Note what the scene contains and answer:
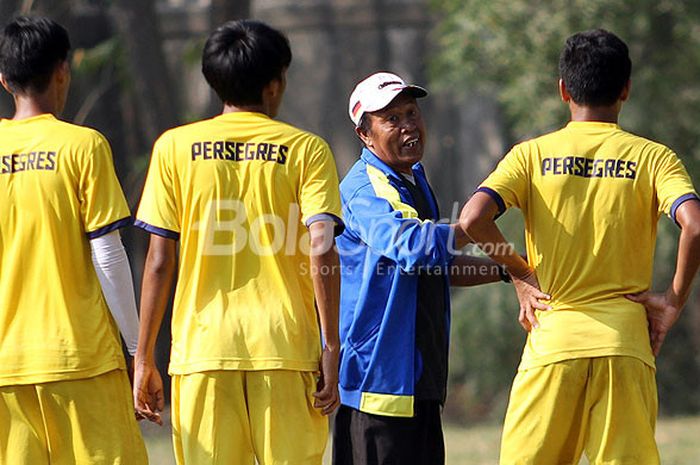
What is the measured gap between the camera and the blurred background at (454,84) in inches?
468

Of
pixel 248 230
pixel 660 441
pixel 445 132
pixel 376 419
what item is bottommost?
pixel 660 441

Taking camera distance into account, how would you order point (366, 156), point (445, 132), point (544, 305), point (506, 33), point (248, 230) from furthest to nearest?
point (445, 132), point (506, 33), point (366, 156), point (544, 305), point (248, 230)

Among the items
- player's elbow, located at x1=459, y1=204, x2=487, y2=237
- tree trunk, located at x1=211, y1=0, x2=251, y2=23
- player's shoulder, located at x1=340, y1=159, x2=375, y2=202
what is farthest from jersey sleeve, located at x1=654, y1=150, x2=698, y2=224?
tree trunk, located at x1=211, y1=0, x2=251, y2=23

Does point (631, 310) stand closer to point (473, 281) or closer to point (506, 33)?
point (473, 281)

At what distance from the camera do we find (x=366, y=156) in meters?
4.96

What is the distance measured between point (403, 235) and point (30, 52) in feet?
4.75

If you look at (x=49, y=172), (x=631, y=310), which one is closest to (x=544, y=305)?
(x=631, y=310)

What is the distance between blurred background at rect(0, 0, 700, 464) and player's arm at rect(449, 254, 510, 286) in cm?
525

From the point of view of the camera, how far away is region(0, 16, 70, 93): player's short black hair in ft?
14.5

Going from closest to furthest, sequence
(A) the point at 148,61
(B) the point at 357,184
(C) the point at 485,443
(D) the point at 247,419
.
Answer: (D) the point at 247,419
(B) the point at 357,184
(C) the point at 485,443
(A) the point at 148,61

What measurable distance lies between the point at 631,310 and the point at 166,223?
1.65m

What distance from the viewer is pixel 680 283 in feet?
14.8

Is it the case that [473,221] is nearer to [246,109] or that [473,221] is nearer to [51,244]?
[246,109]

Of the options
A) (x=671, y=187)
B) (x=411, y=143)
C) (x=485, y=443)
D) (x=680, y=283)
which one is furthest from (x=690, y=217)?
(x=485, y=443)
